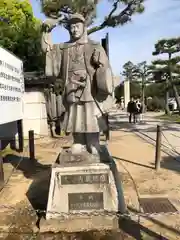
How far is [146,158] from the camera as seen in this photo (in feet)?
29.9

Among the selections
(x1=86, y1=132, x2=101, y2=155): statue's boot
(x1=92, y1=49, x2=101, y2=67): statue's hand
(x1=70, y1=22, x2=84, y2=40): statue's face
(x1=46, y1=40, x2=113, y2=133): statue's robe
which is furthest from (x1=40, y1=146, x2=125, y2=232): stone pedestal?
(x1=70, y1=22, x2=84, y2=40): statue's face

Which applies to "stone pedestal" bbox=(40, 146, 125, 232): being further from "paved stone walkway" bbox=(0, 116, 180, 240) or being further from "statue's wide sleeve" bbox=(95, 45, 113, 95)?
"statue's wide sleeve" bbox=(95, 45, 113, 95)

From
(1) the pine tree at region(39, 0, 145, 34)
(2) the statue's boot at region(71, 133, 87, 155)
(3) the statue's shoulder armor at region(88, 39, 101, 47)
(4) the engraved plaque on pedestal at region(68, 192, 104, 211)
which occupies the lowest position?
(4) the engraved plaque on pedestal at region(68, 192, 104, 211)

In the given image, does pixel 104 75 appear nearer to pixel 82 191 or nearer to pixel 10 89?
pixel 82 191

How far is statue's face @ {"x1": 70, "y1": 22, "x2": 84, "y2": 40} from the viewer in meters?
4.53

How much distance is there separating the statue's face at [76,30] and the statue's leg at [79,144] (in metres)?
1.50

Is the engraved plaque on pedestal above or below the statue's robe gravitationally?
below

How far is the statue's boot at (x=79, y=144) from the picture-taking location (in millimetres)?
4801

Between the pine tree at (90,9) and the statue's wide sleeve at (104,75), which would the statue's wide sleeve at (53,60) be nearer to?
the statue's wide sleeve at (104,75)

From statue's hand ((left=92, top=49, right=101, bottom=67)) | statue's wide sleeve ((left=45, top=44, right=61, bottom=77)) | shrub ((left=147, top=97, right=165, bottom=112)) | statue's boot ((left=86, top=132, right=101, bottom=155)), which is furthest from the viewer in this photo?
shrub ((left=147, top=97, right=165, bottom=112))

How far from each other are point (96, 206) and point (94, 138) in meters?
1.04

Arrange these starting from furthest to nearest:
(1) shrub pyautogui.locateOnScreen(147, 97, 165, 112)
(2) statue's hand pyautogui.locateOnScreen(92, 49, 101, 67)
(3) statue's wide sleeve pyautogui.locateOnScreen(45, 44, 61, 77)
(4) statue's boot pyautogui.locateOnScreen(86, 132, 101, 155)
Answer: (1) shrub pyautogui.locateOnScreen(147, 97, 165, 112)
(4) statue's boot pyautogui.locateOnScreen(86, 132, 101, 155)
(3) statue's wide sleeve pyautogui.locateOnScreen(45, 44, 61, 77)
(2) statue's hand pyautogui.locateOnScreen(92, 49, 101, 67)

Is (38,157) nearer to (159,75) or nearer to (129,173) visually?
(129,173)

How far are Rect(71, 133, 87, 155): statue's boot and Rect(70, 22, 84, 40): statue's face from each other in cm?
150
